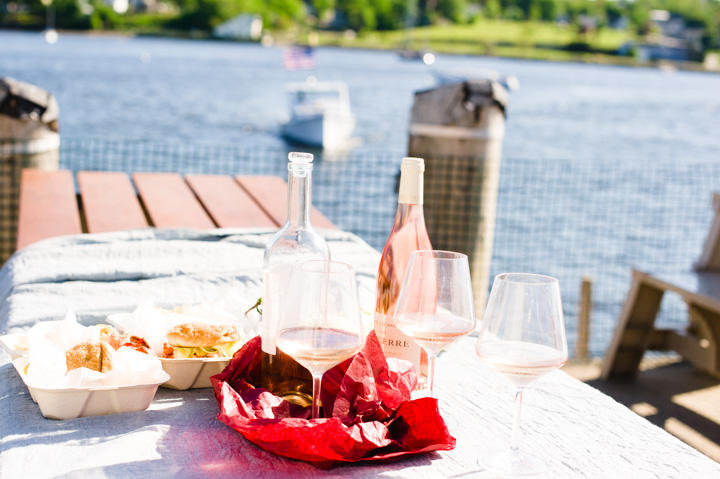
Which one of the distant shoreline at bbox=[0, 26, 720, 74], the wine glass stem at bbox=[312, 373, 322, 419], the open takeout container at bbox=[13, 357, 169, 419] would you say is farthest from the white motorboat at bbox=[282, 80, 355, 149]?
the distant shoreline at bbox=[0, 26, 720, 74]

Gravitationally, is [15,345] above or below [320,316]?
below

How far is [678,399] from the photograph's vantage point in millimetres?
4613

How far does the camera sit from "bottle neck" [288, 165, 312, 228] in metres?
1.36

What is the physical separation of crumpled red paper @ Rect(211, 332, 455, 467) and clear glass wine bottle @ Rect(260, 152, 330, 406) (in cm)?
5

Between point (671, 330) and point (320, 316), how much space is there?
165 inches

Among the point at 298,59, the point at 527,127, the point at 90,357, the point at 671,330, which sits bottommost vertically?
the point at 671,330

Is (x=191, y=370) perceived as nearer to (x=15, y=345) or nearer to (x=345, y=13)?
(x=15, y=345)

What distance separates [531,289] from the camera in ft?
3.97

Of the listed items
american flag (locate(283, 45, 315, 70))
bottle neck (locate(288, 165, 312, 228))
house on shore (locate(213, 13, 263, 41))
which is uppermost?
house on shore (locate(213, 13, 263, 41))

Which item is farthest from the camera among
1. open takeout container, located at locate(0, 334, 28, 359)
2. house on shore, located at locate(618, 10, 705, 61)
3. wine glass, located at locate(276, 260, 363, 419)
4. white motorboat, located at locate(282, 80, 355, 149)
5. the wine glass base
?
house on shore, located at locate(618, 10, 705, 61)

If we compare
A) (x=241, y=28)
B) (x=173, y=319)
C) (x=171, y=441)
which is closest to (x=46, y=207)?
(x=173, y=319)

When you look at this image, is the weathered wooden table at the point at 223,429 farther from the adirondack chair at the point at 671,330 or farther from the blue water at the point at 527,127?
the blue water at the point at 527,127

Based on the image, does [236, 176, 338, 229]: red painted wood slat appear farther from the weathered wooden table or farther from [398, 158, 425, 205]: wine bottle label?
[398, 158, 425, 205]: wine bottle label

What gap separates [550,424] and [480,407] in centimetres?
14
